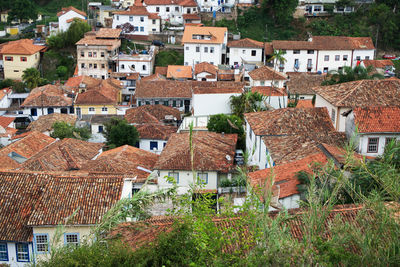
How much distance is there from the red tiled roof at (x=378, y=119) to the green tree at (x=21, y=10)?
5784 cm

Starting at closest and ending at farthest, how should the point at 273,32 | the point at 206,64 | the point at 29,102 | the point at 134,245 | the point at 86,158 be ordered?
the point at 134,245, the point at 86,158, the point at 29,102, the point at 206,64, the point at 273,32

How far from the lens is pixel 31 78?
5303cm

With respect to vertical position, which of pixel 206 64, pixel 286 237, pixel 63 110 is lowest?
pixel 63 110

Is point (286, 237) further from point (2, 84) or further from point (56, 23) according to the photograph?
point (56, 23)

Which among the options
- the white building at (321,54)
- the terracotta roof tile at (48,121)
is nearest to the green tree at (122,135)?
the terracotta roof tile at (48,121)

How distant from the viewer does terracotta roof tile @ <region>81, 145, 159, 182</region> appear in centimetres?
2614

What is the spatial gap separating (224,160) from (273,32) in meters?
39.5

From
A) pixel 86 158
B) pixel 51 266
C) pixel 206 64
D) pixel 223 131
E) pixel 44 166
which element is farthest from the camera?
pixel 206 64

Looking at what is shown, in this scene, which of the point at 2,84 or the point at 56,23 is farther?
the point at 56,23

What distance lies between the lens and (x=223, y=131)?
31.9 m

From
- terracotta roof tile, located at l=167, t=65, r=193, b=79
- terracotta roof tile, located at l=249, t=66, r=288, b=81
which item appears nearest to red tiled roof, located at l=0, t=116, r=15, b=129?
terracotta roof tile, located at l=167, t=65, r=193, b=79

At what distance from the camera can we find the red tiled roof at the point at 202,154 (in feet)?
83.1

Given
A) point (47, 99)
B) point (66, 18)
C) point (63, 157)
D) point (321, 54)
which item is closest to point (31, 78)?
point (47, 99)

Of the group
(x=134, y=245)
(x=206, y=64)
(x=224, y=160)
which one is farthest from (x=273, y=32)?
(x=134, y=245)
